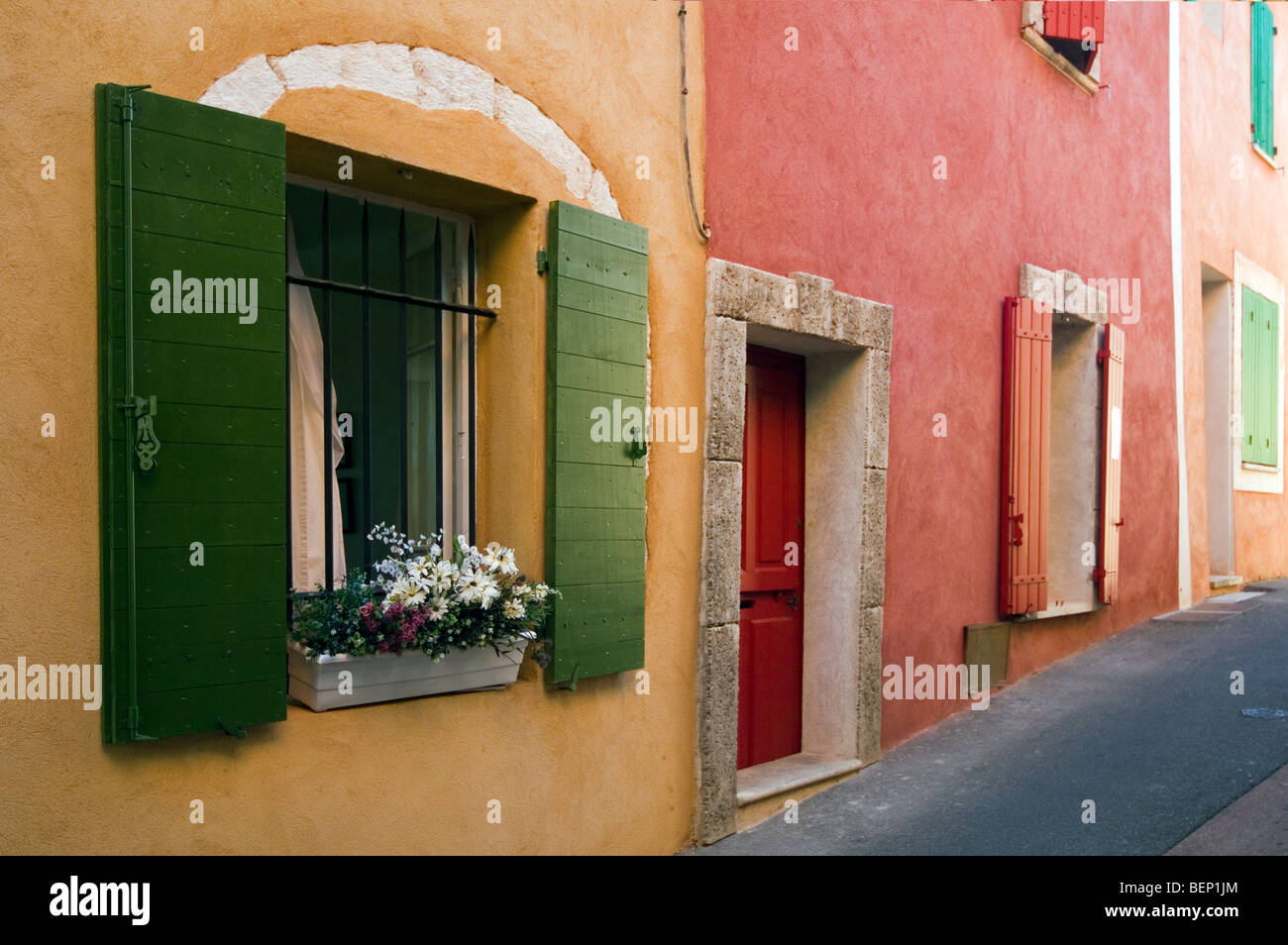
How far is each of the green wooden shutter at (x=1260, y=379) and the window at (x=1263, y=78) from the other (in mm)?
1498

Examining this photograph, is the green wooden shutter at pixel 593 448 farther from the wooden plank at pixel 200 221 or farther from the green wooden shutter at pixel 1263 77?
the green wooden shutter at pixel 1263 77

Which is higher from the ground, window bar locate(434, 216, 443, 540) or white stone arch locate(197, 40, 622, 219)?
white stone arch locate(197, 40, 622, 219)

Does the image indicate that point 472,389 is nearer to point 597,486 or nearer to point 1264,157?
point 597,486

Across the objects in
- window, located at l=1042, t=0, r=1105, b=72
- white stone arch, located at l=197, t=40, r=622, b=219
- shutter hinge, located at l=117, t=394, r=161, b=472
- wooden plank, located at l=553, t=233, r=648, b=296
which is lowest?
shutter hinge, located at l=117, t=394, r=161, b=472

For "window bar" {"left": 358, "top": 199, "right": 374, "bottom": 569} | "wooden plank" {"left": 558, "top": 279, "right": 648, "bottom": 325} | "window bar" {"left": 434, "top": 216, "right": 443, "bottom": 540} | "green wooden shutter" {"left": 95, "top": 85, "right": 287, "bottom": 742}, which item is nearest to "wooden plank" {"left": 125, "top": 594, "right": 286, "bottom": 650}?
"green wooden shutter" {"left": 95, "top": 85, "right": 287, "bottom": 742}

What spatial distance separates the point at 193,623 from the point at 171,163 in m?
1.20

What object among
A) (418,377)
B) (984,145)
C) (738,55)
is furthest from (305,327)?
(984,145)

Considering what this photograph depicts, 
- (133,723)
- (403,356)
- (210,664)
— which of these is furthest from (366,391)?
(133,723)

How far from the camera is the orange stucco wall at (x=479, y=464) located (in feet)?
9.07

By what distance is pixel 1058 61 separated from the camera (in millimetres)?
7383

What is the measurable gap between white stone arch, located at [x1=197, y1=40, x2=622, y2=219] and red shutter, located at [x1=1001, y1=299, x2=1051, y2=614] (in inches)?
131

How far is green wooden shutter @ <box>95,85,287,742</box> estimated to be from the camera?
2852 millimetres

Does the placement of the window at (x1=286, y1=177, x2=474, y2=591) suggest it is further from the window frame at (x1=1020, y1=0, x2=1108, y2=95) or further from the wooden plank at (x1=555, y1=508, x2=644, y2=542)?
the window frame at (x1=1020, y1=0, x2=1108, y2=95)
